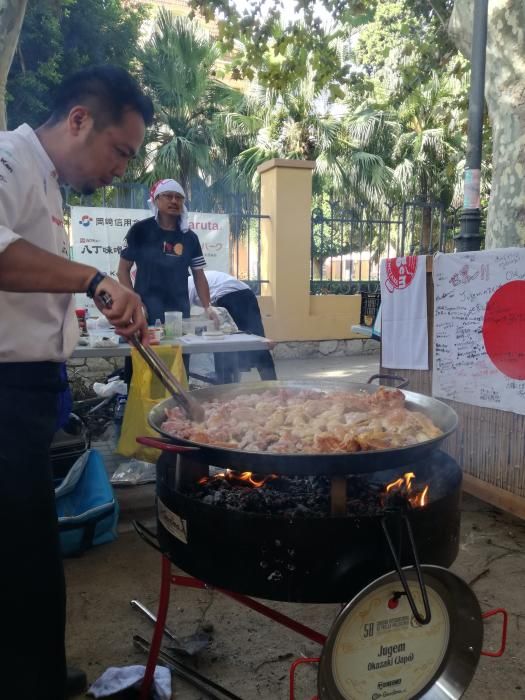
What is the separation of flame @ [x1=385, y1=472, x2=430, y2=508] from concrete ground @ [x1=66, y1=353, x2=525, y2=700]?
991mm

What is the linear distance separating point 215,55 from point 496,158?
47.4 feet

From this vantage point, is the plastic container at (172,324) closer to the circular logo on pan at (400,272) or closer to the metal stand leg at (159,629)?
the circular logo on pan at (400,272)

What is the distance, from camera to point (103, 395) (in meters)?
5.53

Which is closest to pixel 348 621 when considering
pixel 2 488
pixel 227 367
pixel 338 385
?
pixel 2 488

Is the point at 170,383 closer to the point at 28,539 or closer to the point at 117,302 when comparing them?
the point at 117,302

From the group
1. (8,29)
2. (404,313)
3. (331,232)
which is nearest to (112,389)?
(404,313)

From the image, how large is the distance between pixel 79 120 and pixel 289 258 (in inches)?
317

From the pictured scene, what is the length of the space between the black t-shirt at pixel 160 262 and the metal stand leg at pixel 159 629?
127 inches

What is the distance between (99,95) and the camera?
1.69 meters

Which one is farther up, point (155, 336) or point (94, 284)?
point (94, 284)

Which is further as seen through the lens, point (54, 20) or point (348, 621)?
point (54, 20)

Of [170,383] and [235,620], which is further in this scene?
[235,620]

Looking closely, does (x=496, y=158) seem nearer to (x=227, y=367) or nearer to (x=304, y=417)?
(x=227, y=367)

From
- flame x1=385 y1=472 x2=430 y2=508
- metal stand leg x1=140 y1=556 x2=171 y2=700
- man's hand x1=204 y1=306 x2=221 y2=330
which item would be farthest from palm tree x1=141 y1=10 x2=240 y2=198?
flame x1=385 y1=472 x2=430 y2=508
